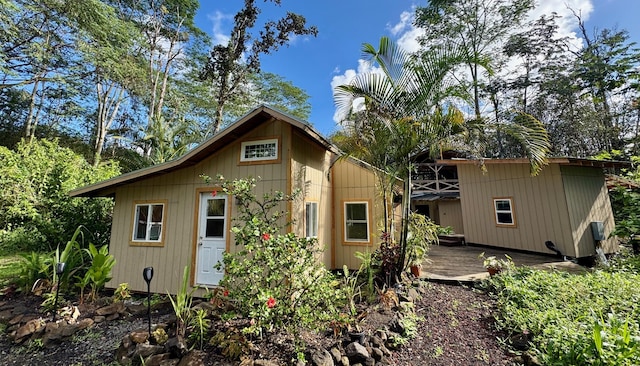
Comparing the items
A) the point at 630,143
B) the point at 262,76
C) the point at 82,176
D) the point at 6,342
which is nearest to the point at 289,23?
the point at 262,76

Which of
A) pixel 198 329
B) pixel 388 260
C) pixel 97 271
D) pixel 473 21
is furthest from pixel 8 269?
pixel 473 21

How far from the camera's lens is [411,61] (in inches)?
192

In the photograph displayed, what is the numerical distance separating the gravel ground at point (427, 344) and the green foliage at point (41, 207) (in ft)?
12.3

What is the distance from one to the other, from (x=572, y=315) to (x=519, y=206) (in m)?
5.94

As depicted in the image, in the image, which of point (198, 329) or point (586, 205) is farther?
point (586, 205)

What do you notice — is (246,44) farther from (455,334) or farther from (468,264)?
(455,334)

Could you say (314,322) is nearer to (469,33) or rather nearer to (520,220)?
(520,220)

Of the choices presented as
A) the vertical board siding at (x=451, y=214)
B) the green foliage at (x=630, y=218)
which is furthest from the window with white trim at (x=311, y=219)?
the vertical board siding at (x=451, y=214)

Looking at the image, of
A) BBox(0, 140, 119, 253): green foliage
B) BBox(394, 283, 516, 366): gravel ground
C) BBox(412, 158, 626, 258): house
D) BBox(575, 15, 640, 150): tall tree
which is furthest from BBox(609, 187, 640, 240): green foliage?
Answer: BBox(0, 140, 119, 253): green foliage

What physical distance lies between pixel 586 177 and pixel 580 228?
170 cm

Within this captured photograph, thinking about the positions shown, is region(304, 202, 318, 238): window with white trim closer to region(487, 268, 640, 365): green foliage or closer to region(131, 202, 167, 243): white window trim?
region(131, 202, 167, 243): white window trim

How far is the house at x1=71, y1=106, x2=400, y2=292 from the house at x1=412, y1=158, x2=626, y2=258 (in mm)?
5427

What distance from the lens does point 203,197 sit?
5410mm

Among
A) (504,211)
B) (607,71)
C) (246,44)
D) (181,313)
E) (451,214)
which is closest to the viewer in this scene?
(181,313)
